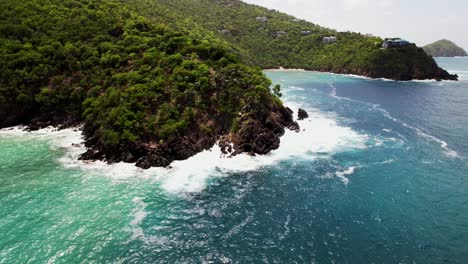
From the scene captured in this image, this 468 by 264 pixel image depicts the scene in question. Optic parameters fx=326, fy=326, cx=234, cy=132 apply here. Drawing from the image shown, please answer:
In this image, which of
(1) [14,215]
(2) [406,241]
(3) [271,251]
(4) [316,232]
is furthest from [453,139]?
(1) [14,215]

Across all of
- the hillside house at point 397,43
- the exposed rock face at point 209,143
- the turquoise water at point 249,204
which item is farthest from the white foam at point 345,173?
the hillside house at point 397,43

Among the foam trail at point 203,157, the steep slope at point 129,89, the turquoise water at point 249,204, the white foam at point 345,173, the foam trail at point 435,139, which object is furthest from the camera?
the foam trail at point 435,139

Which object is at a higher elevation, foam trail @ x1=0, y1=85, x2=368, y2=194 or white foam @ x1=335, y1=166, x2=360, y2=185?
foam trail @ x1=0, y1=85, x2=368, y2=194

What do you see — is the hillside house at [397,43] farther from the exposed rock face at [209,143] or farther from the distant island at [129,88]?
the exposed rock face at [209,143]

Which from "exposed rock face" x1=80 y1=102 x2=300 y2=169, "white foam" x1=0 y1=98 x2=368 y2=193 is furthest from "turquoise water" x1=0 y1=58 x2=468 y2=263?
"exposed rock face" x1=80 y1=102 x2=300 y2=169

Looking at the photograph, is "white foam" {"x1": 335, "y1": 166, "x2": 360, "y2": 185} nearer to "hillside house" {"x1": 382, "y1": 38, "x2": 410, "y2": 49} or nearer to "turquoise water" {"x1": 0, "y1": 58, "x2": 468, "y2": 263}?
"turquoise water" {"x1": 0, "y1": 58, "x2": 468, "y2": 263}

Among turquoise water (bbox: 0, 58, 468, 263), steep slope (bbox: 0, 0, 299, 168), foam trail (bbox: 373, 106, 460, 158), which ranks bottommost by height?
turquoise water (bbox: 0, 58, 468, 263)
